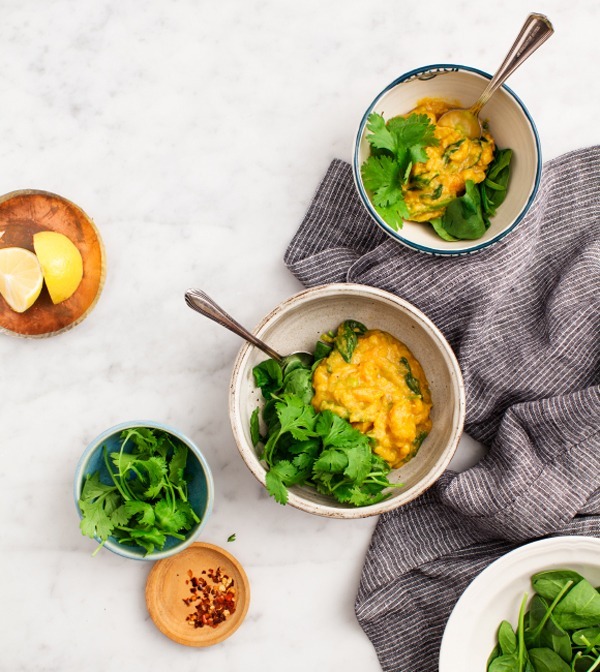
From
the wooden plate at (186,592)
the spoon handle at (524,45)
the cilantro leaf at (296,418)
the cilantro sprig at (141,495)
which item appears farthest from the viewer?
the wooden plate at (186,592)

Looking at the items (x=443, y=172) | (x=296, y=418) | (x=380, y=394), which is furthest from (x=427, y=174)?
(x=296, y=418)

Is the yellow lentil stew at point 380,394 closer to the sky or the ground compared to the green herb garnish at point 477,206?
closer to the ground

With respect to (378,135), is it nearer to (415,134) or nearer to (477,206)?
(415,134)

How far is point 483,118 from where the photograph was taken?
205 centimetres

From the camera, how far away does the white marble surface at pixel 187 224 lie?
222cm

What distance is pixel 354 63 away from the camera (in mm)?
2227

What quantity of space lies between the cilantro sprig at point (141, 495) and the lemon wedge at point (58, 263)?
432 mm

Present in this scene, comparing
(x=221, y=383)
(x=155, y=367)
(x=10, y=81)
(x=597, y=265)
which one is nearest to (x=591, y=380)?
(x=597, y=265)

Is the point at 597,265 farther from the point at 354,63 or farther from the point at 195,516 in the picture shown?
the point at 195,516

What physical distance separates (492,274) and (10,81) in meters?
1.52

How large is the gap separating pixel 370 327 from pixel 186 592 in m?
0.93

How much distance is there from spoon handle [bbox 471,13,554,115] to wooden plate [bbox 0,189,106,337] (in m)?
1.16

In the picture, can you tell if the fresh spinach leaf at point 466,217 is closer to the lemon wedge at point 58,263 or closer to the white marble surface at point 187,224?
the white marble surface at point 187,224

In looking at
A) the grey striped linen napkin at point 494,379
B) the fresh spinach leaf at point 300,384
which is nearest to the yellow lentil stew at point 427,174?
the grey striped linen napkin at point 494,379
